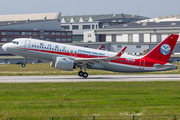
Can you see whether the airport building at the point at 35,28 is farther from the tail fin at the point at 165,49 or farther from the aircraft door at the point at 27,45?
the tail fin at the point at 165,49

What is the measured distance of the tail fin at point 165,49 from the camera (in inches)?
1732

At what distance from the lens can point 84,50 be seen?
4278 cm

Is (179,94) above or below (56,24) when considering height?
below

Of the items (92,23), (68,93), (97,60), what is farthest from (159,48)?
(92,23)

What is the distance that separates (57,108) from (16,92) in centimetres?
821

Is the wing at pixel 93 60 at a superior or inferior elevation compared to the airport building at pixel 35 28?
inferior

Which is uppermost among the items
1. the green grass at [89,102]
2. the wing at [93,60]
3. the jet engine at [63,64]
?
the wing at [93,60]

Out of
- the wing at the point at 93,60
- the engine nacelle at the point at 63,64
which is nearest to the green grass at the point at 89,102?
Answer: the wing at the point at 93,60

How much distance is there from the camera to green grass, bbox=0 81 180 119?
18266 mm

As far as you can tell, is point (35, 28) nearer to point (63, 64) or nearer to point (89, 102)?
point (63, 64)

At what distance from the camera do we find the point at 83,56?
4238cm

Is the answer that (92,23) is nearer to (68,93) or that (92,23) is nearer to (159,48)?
(159,48)

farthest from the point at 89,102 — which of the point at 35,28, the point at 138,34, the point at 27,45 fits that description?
the point at 35,28

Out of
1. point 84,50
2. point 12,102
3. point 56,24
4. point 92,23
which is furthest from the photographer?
point 92,23
